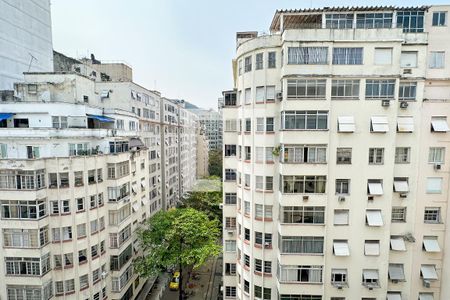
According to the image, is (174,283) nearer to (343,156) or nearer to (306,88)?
(343,156)

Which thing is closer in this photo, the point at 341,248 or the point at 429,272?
the point at 341,248

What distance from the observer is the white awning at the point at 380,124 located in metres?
18.9

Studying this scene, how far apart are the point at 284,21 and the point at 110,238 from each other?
27.5 m

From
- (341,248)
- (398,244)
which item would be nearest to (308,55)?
(341,248)

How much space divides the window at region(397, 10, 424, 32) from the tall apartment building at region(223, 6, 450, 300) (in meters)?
0.08

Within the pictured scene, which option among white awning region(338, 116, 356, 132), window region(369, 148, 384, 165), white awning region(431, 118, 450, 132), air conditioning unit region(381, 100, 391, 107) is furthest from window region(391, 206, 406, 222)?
air conditioning unit region(381, 100, 391, 107)

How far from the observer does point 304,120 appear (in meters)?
19.4

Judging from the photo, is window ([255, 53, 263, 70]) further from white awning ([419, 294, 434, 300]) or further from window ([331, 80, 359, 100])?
white awning ([419, 294, 434, 300])

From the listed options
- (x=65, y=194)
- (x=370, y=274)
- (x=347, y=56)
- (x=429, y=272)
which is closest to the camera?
(x=347, y=56)

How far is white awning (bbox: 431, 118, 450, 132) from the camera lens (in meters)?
19.4

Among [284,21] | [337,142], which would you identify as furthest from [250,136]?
[284,21]

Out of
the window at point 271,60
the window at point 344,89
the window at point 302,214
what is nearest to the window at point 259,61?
the window at point 271,60

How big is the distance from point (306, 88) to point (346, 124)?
399 cm

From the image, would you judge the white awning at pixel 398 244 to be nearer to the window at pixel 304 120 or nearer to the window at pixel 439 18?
the window at pixel 304 120
